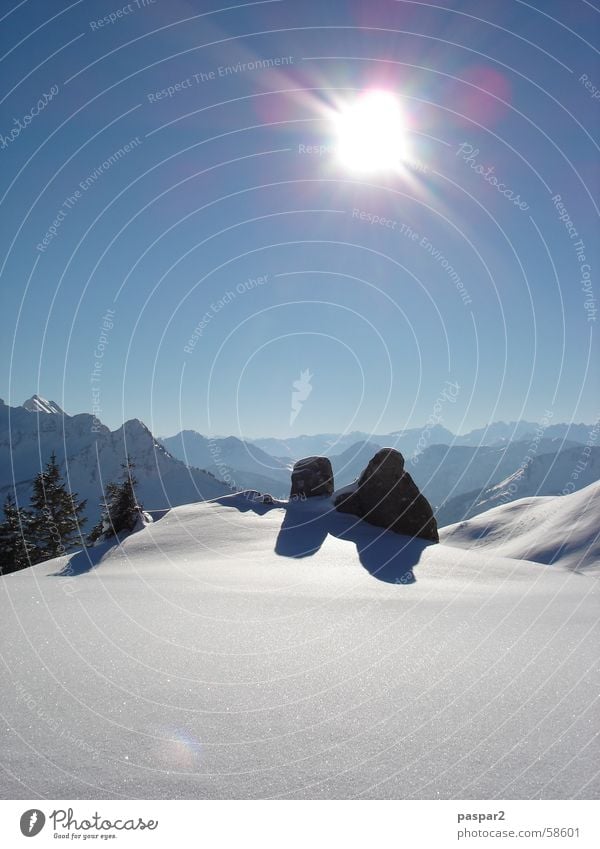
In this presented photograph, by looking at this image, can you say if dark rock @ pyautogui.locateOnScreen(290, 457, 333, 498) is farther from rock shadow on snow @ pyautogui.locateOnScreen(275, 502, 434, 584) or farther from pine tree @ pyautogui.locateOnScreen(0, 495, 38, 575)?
pine tree @ pyautogui.locateOnScreen(0, 495, 38, 575)

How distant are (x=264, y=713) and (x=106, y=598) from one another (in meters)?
7.39

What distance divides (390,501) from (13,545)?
3132 cm

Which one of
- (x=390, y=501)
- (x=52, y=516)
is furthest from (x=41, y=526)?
(x=390, y=501)

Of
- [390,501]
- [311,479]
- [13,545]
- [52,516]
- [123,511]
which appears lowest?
[13,545]

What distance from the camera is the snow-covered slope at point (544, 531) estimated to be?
30.7 m

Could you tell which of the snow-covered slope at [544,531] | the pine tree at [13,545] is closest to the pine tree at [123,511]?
the pine tree at [13,545]

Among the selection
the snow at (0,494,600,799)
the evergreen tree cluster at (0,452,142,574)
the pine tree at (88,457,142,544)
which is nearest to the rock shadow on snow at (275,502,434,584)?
the snow at (0,494,600,799)

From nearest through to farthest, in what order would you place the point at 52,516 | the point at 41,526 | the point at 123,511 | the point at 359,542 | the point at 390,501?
the point at 359,542
the point at 390,501
the point at 123,511
the point at 41,526
the point at 52,516

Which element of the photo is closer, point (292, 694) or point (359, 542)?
point (292, 694)

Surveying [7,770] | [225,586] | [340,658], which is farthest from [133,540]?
[7,770]

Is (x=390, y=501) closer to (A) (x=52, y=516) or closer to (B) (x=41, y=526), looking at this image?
(A) (x=52, y=516)

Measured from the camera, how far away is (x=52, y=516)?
3775cm
